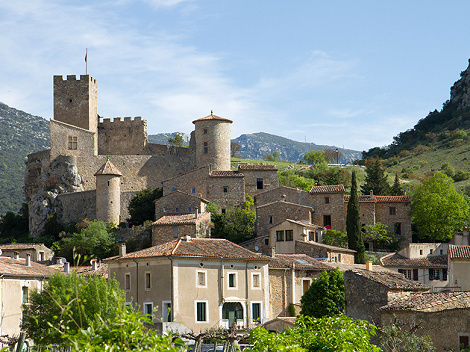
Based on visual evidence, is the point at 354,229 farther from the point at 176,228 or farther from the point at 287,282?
the point at 287,282

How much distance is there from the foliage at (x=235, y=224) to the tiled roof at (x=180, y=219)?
5.63ft

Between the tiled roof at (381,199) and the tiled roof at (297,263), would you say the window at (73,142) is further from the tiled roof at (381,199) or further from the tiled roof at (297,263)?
the tiled roof at (297,263)

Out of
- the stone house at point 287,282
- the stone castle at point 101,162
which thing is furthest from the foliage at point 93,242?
the stone house at point 287,282

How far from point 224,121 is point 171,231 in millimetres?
17006

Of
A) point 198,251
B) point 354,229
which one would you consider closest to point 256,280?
point 198,251

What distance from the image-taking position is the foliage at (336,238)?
2258 inches

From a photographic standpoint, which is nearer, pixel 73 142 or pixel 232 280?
pixel 232 280

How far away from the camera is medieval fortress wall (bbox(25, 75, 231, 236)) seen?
224ft

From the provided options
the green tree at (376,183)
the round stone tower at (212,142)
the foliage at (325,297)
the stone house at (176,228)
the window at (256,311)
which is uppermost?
the round stone tower at (212,142)

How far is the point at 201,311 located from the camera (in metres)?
38.2

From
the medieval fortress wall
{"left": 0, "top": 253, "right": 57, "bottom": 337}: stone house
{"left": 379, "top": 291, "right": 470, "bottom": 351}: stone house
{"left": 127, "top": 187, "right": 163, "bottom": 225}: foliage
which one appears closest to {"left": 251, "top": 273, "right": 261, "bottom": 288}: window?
{"left": 0, "top": 253, "right": 57, "bottom": 337}: stone house

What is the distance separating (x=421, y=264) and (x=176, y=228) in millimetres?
18323

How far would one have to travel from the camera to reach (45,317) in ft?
91.9

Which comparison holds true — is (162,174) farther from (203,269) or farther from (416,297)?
(416,297)
